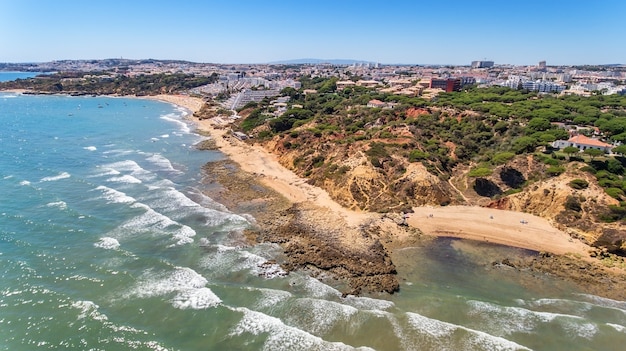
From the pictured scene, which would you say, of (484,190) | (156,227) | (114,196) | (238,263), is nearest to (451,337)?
(238,263)

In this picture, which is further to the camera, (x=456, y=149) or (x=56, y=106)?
(x=56, y=106)

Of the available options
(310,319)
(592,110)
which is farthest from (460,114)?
(310,319)

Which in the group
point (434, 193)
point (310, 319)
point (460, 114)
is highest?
point (460, 114)

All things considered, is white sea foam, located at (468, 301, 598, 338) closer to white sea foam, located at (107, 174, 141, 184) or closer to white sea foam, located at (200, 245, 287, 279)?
white sea foam, located at (200, 245, 287, 279)

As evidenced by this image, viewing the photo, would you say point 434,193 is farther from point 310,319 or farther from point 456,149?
point 310,319

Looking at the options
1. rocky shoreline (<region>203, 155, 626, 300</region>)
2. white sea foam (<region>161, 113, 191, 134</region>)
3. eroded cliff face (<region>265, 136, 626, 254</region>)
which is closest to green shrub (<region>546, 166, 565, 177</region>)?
eroded cliff face (<region>265, 136, 626, 254</region>)

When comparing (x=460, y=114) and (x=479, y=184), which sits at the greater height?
(x=460, y=114)

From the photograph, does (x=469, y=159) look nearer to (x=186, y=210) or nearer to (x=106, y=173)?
(x=186, y=210)
